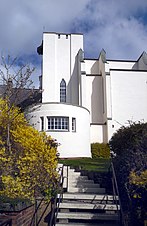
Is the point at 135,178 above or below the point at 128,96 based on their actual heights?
below

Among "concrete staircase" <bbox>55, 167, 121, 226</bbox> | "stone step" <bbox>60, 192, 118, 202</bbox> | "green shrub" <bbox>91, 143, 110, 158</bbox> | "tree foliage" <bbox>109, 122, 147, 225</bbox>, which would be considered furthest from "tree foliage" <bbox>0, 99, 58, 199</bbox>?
"green shrub" <bbox>91, 143, 110, 158</bbox>

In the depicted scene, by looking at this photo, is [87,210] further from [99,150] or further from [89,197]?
[99,150]

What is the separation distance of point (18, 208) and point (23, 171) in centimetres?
316

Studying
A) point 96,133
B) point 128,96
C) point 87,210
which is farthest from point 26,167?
point 128,96

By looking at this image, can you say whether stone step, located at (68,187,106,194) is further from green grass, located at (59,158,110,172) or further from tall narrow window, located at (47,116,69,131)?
tall narrow window, located at (47,116,69,131)

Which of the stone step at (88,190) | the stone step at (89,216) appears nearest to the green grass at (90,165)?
the stone step at (88,190)

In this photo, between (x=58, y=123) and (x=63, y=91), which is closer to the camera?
(x=58, y=123)

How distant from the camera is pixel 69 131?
68.4 feet

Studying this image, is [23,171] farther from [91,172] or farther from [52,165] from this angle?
[91,172]

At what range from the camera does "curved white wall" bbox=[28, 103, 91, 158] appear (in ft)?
67.8

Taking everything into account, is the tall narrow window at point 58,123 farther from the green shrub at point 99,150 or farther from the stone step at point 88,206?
the stone step at point 88,206

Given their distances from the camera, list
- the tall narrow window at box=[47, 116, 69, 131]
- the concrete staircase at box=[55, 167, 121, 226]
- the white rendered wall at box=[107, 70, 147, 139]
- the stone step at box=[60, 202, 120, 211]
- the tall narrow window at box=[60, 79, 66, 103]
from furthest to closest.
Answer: the tall narrow window at box=[60, 79, 66, 103], the white rendered wall at box=[107, 70, 147, 139], the tall narrow window at box=[47, 116, 69, 131], the stone step at box=[60, 202, 120, 211], the concrete staircase at box=[55, 167, 121, 226]

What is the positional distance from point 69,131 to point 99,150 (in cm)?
496

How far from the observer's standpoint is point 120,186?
1003cm
